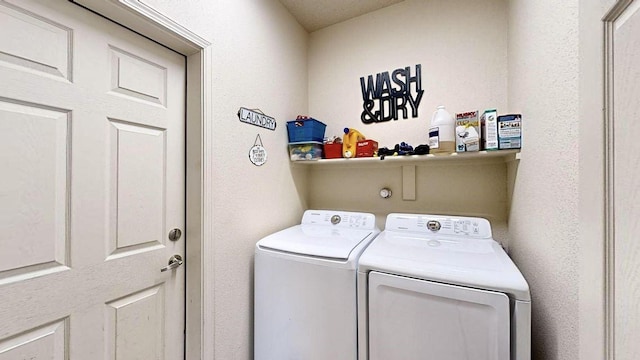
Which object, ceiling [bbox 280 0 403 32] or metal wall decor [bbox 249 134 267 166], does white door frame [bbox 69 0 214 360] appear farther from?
ceiling [bbox 280 0 403 32]

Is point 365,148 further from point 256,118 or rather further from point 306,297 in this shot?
point 306,297

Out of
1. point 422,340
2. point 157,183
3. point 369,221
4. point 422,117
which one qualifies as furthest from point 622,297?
point 422,117

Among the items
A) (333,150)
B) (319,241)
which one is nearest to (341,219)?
(319,241)

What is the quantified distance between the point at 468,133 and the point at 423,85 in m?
0.59

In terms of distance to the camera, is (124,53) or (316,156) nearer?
(124,53)

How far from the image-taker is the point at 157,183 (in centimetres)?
117

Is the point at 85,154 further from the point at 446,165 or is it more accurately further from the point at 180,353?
the point at 446,165

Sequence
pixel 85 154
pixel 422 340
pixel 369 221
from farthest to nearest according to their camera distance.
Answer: pixel 369 221 < pixel 422 340 < pixel 85 154

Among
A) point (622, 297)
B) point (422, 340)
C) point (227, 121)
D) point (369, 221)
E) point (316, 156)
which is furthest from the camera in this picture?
point (316, 156)

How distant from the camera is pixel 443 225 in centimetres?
157

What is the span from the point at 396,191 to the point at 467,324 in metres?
1.07

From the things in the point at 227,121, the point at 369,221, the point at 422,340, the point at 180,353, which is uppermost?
the point at 227,121

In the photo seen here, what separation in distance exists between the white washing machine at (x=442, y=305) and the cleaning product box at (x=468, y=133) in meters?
0.58

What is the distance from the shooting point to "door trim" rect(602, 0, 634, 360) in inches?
15.8
